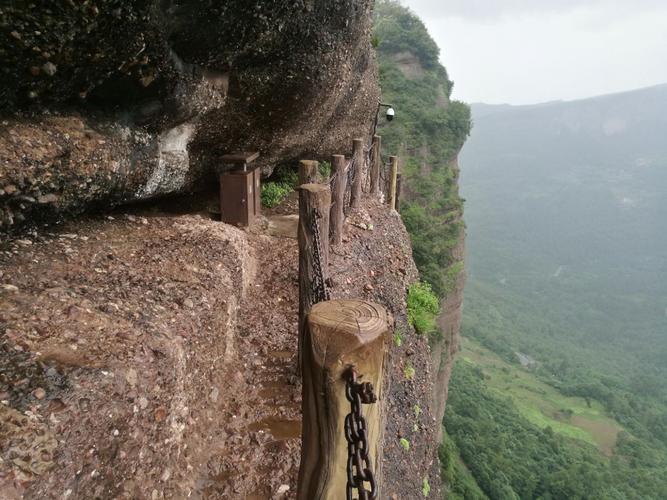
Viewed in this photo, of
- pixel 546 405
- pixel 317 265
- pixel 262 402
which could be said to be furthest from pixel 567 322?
pixel 262 402

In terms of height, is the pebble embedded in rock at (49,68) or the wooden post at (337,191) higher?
the pebble embedded in rock at (49,68)

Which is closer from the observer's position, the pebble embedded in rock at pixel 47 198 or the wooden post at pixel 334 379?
the wooden post at pixel 334 379

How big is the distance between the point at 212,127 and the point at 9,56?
3138 millimetres

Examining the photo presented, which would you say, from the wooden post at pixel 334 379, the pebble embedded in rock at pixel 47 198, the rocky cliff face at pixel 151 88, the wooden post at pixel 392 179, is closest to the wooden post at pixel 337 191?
the rocky cliff face at pixel 151 88

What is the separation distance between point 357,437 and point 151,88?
4.59 metres

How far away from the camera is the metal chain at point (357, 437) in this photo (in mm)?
1625

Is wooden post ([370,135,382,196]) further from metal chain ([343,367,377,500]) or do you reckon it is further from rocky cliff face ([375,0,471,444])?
metal chain ([343,367,377,500])

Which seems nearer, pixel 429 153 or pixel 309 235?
pixel 309 235

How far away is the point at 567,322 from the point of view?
240 ft

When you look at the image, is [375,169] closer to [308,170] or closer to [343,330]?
[308,170]

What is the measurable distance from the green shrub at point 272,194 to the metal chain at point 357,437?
7.23m

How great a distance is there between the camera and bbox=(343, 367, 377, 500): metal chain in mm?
1625

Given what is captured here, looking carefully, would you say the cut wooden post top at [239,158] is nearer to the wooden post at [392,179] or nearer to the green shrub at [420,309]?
the green shrub at [420,309]

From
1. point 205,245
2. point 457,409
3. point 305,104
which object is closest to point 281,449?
point 205,245
